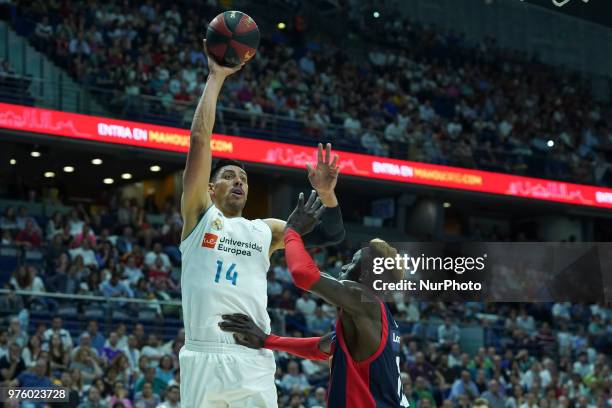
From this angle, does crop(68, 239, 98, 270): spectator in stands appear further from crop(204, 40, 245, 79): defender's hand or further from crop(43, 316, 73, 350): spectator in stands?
crop(204, 40, 245, 79): defender's hand

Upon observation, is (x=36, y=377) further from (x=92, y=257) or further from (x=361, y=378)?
(x=361, y=378)

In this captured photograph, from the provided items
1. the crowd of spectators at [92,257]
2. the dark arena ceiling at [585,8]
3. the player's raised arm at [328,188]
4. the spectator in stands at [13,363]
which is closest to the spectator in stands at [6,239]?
the crowd of spectators at [92,257]

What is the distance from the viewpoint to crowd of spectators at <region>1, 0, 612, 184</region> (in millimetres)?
18484

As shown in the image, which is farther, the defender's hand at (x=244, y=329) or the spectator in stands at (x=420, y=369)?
the spectator in stands at (x=420, y=369)

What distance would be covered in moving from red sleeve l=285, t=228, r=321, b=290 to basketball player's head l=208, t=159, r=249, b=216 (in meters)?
0.49

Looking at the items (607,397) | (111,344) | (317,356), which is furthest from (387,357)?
(607,397)

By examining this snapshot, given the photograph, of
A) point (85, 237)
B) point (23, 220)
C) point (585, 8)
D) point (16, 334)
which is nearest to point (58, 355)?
point (16, 334)

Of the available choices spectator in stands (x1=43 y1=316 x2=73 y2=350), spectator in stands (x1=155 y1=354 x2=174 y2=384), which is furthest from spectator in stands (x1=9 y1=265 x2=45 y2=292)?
spectator in stands (x1=155 y1=354 x2=174 y2=384)

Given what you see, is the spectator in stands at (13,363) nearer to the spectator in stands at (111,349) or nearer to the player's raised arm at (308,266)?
the spectator in stands at (111,349)

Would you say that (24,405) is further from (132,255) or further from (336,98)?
(336,98)

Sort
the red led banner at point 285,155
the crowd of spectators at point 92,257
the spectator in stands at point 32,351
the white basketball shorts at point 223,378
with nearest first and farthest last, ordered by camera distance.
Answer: the white basketball shorts at point 223,378, the spectator in stands at point 32,351, the crowd of spectators at point 92,257, the red led banner at point 285,155

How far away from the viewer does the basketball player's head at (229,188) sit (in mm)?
5035

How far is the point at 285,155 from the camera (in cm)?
1958

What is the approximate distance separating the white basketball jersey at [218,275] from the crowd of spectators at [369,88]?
13037 mm
